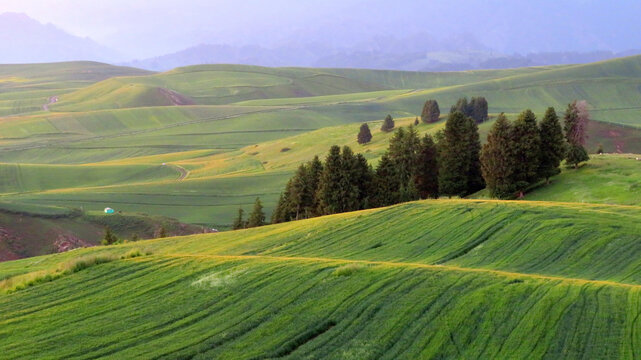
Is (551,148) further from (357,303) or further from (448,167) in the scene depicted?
(357,303)

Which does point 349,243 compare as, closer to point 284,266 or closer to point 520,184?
point 284,266

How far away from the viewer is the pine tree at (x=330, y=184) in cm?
6994

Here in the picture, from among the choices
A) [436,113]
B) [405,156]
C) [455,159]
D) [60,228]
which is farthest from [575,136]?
[436,113]

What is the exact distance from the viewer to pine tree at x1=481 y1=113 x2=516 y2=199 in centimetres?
6588

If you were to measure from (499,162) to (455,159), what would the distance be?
805cm

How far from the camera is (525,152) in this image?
218 feet

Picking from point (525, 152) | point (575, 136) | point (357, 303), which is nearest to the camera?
point (357, 303)

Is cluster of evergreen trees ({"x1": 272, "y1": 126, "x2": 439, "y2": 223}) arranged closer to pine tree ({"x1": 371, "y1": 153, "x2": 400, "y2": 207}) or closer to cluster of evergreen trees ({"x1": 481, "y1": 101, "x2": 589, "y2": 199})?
pine tree ({"x1": 371, "y1": 153, "x2": 400, "y2": 207})

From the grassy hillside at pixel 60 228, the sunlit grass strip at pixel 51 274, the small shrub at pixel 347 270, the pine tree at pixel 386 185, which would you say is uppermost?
the sunlit grass strip at pixel 51 274

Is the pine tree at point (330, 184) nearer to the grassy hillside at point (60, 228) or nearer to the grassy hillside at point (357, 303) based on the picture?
the grassy hillside at point (60, 228)

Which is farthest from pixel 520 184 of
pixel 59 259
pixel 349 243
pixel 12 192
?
pixel 12 192

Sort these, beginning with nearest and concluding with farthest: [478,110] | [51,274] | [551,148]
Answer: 1. [51,274]
2. [551,148]
3. [478,110]

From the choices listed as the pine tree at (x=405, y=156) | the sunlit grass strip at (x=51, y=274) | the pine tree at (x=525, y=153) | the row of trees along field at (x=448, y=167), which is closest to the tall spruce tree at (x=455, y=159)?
the row of trees along field at (x=448, y=167)

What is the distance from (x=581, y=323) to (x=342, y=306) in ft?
34.2
